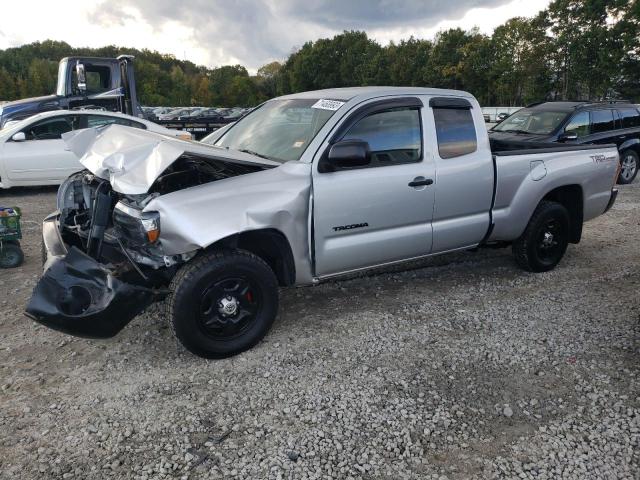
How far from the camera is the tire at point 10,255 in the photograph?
5.14 meters

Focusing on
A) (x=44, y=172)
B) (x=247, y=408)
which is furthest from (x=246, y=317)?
(x=44, y=172)

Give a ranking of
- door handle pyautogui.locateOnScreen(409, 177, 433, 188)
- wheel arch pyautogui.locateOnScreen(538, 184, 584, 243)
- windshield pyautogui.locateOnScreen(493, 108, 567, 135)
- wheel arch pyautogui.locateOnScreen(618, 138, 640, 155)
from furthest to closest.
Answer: wheel arch pyautogui.locateOnScreen(618, 138, 640, 155), windshield pyautogui.locateOnScreen(493, 108, 567, 135), wheel arch pyautogui.locateOnScreen(538, 184, 584, 243), door handle pyautogui.locateOnScreen(409, 177, 433, 188)

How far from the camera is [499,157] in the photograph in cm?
466

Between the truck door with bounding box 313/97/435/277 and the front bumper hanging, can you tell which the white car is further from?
the front bumper hanging

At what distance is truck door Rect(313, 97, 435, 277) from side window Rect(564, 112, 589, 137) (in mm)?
6624

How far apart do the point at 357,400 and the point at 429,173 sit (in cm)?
203

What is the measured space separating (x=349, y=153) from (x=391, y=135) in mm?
692

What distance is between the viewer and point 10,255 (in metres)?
5.19

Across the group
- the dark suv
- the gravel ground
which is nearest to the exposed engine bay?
the gravel ground

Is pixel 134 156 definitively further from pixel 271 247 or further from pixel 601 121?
pixel 601 121

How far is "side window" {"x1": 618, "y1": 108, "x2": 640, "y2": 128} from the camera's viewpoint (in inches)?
412

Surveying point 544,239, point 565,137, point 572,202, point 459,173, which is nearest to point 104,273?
point 459,173

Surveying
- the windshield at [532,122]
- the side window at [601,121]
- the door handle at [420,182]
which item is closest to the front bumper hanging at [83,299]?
the door handle at [420,182]

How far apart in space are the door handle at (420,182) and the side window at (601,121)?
7478mm
